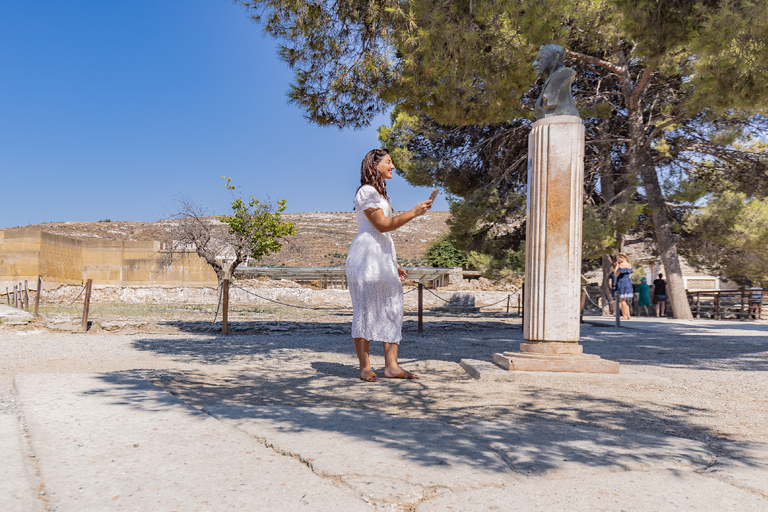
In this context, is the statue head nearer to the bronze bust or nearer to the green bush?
the bronze bust

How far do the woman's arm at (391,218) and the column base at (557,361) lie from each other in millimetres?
1405

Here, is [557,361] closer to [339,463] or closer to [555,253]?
[555,253]

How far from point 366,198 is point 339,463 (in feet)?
7.10

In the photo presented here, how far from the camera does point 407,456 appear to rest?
1779 mm

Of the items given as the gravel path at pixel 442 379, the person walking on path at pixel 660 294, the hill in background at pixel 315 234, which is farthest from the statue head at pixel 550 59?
the hill in background at pixel 315 234

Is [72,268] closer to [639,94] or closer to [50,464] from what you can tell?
[639,94]

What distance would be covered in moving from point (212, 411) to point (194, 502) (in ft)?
3.50

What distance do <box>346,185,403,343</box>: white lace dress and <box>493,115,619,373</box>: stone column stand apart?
1.05 m

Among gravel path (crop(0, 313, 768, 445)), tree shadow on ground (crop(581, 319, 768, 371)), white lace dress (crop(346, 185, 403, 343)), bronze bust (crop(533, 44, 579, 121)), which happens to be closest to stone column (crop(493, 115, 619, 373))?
bronze bust (crop(533, 44, 579, 121))

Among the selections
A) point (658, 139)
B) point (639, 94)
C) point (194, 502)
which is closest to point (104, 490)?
point (194, 502)

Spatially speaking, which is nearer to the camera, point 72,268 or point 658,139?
point 658,139

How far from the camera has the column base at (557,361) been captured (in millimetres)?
3877

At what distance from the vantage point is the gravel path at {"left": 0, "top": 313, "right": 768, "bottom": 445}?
273 cm

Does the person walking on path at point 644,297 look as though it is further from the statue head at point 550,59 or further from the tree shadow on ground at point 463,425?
the tree shadow on ground at point 463,425
